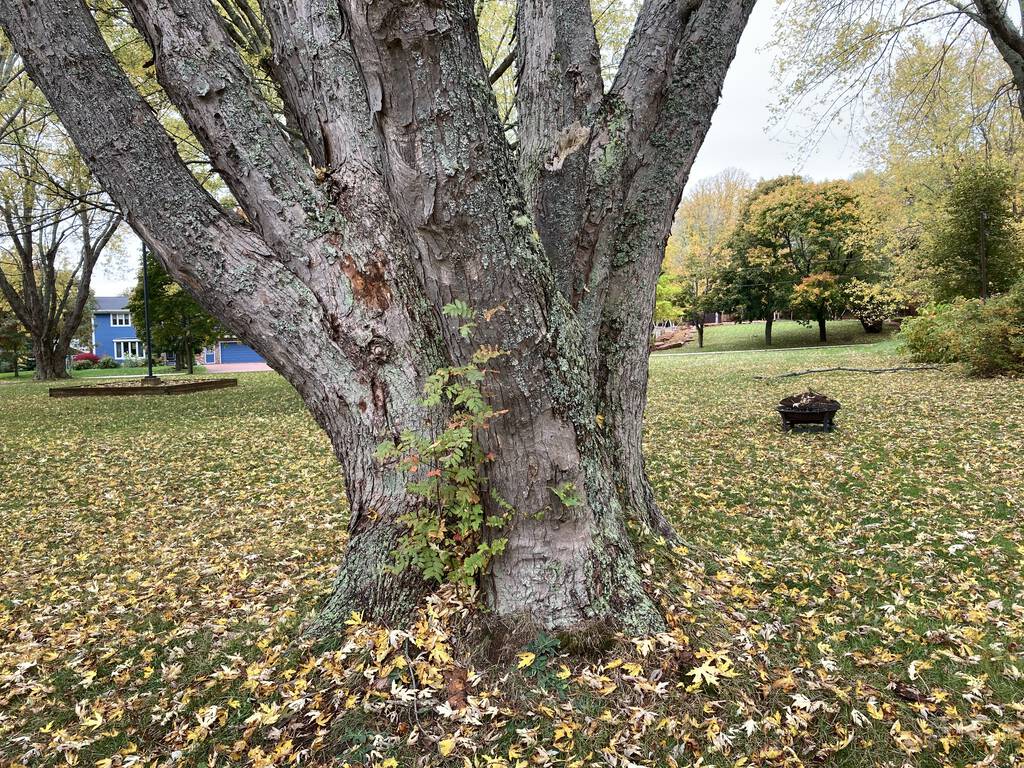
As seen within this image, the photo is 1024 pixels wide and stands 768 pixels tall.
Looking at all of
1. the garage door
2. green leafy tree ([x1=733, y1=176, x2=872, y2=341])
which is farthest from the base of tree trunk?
green leafy tree ([x1=733, y1=176, x2=872, y2=341])

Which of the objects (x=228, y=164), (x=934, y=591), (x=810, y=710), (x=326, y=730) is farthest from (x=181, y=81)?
(x=934, y=591)

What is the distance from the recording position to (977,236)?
51.8 feet

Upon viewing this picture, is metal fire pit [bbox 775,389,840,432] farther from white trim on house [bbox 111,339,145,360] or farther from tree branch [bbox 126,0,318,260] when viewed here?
white trim on house [bbox 111,339,145,360]

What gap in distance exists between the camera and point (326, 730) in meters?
2.37

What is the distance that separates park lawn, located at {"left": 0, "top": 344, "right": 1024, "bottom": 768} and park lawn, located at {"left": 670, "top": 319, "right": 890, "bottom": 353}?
27.1 metres

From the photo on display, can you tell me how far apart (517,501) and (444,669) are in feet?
2.74

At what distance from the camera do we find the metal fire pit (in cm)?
792

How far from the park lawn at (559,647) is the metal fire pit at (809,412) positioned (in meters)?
1.50

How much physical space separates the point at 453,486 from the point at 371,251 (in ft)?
3.69

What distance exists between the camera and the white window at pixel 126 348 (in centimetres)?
5850

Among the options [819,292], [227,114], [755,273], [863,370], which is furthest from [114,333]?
[227,114]

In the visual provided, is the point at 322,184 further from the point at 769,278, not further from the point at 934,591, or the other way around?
→ the point at 769,278

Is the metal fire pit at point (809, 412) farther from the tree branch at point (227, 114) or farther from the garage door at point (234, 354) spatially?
the garage door at point (234, 354)

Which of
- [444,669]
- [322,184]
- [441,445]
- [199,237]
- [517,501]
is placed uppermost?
[322,184]
